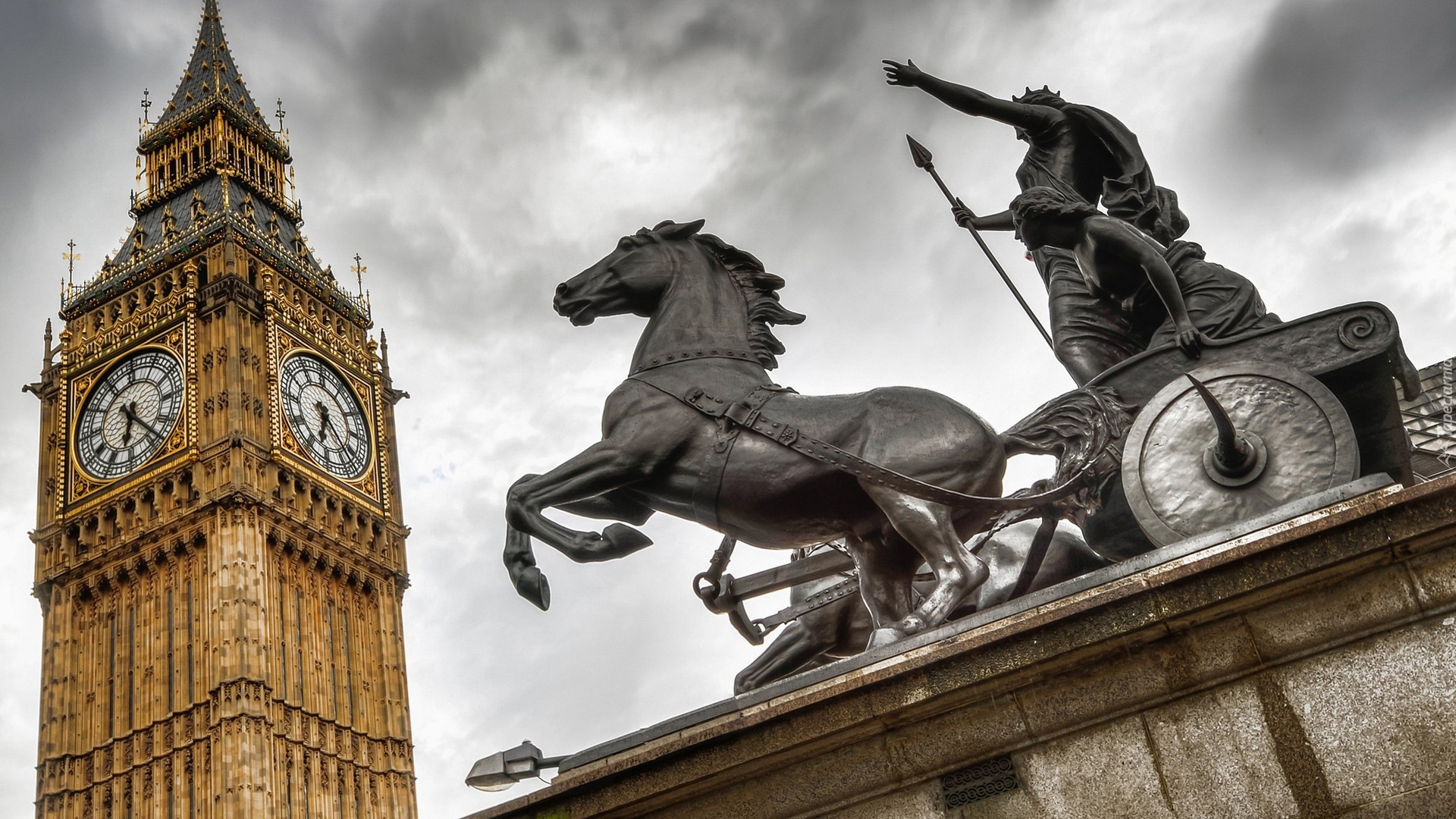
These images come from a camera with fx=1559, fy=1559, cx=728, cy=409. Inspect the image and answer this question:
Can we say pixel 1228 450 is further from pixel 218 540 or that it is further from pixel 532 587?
pixel 218 540

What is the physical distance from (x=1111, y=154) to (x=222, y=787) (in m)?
32.5

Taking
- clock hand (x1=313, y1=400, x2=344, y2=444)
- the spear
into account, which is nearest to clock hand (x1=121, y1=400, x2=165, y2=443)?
clock hand (x1=313, y1=400, x2=344, y2=444)

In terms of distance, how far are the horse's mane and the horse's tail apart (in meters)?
1.26

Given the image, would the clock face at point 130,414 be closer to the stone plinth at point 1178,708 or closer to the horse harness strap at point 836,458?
the horse harness strap at point 836,458

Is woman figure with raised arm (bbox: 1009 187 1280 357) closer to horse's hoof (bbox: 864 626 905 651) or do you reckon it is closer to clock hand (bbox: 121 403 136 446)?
horse's hoof (bbox: 864 626 905 651)

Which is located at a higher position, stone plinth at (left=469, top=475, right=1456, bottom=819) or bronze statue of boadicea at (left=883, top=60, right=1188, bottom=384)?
bronze statue of boadicea at (left=883, top=60, right=1188, bottom=384)

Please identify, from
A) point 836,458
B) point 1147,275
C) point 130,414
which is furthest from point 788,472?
point 130,414

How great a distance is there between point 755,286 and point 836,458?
139 centimetres

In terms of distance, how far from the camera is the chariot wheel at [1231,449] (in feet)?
17.5

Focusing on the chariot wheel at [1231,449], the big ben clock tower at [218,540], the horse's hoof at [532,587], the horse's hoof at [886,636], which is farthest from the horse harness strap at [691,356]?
the big ben clock tower at [218,540]

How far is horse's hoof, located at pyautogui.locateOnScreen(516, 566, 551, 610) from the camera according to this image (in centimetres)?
611

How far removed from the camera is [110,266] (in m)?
44.8

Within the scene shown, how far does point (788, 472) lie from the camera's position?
593cm

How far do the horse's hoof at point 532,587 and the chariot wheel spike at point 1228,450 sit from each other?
2565mm
